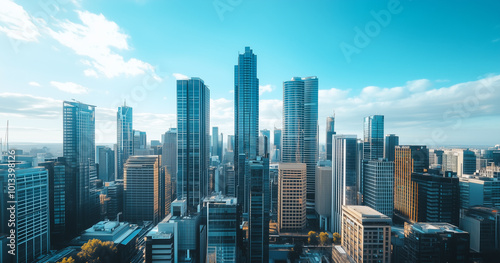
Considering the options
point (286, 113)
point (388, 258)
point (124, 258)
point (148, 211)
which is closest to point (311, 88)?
point (286, 113)

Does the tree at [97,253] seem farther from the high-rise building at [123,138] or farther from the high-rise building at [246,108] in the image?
the high-rise building at [123,138]

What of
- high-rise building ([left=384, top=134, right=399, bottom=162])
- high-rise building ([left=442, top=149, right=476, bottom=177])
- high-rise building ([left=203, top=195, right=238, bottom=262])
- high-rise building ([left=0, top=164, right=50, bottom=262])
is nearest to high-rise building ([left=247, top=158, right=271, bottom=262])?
high-rise building ([left=203, top=195, right=238, bottom=262])

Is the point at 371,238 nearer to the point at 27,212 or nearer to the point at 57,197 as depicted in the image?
the point at 27,212

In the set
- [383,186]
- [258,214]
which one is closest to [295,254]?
[258,214]

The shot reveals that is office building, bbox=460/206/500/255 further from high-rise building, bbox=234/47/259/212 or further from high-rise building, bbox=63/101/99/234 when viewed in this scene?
high-rise building, bbox=63/101/99/234

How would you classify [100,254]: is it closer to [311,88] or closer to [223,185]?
[223,185]
